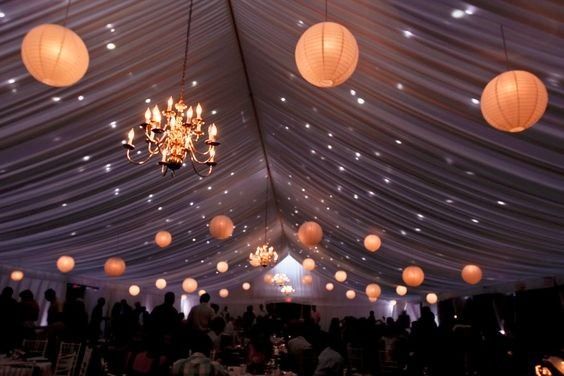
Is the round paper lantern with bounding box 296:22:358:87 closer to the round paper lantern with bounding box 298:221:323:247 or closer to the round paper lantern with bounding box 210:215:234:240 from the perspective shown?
the round paper lantern with bounding box 210:215:234:240

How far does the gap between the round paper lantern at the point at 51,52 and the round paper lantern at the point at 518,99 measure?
269cm

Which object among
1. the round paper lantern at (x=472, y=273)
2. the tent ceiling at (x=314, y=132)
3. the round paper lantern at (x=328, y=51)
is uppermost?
the tent ceiling at (x=314, y=132)

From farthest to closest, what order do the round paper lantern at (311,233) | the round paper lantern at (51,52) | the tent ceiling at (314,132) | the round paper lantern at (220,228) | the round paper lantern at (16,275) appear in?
1. the round paper lantern at (16,275)
2. the round paper lantern at (311,233)
3. the round paper lantern at (220,228)
4. the tent ceiling at (314,132)
5. the round paper lantern at (51,52)

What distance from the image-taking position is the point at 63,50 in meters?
2.61

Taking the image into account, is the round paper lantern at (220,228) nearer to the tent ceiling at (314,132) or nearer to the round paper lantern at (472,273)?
the tent ceiling at (314,132)

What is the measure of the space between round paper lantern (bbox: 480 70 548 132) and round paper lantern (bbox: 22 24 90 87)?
2694mm

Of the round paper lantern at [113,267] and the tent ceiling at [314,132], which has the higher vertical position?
the tent ceiling at [314,132]

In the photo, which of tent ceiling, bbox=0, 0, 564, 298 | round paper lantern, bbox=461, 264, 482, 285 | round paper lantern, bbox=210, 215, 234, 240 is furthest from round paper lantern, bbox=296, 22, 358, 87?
round paper lantern, bbox=461, 264, 482, 285

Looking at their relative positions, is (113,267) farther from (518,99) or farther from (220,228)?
(518,99)

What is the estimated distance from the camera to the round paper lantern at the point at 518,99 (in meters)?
2.61

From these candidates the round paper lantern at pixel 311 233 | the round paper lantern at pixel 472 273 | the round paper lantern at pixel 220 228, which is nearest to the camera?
the round paper lantern at pixel 220 228

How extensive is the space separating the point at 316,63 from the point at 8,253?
9.93 meters

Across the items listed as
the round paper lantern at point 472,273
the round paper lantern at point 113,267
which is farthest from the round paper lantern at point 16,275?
the round paper lantern at point 472,273

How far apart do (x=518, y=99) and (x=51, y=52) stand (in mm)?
2900
